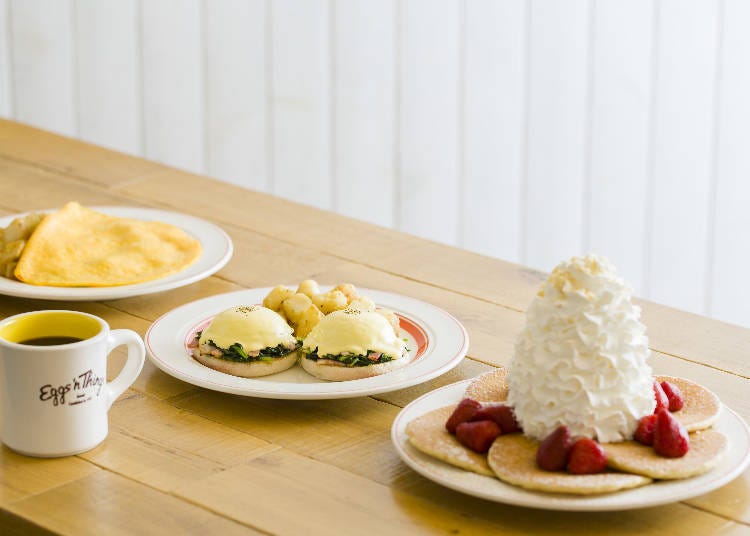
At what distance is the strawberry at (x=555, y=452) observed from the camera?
0.91 metres

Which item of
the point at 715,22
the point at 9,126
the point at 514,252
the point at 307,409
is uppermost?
the point at 715,22

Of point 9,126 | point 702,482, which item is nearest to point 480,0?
point 9,126

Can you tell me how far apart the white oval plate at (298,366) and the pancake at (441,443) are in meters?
0.09

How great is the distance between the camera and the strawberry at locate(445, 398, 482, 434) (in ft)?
3.18

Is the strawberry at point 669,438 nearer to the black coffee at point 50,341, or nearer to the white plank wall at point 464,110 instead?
the black coffee at point 50,341

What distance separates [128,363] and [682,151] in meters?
1.75

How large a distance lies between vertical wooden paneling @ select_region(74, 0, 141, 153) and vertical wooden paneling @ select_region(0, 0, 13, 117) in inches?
8.3

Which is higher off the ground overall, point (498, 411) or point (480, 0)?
point (480, 0)

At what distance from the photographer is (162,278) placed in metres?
1.37

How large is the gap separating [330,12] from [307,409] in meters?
1.74

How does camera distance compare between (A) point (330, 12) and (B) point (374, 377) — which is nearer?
(B) point (374, 377)

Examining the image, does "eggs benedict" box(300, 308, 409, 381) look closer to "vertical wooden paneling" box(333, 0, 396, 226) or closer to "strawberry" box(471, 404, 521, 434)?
"strawberry" box(471, 404, 521, 434)

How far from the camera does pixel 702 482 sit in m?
0.90

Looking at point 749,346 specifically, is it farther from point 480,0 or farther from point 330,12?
point 330,12
